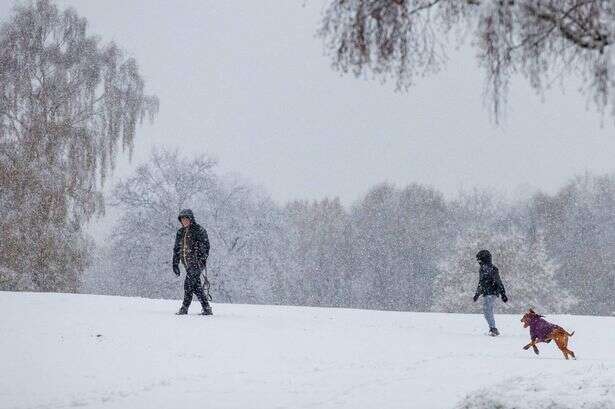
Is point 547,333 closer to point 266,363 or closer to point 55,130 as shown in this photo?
point 266,363

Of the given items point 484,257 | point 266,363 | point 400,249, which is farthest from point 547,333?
point 400,249

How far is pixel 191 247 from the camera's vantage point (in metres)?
13.5

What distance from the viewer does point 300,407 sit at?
6.21 m

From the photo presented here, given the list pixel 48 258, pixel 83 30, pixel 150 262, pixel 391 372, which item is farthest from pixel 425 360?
pixel 150 262

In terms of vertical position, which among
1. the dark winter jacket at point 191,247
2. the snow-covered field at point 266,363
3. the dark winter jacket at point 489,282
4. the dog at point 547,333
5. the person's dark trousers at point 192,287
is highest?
the dark winter jacket at point 191,247

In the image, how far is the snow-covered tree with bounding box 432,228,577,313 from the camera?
42906 mm

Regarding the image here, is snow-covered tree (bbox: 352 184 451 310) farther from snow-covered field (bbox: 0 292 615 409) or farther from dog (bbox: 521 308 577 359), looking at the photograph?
dog (bbox: 521 308 577 359)

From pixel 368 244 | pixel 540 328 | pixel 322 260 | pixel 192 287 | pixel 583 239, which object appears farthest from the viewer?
pixel 322 260

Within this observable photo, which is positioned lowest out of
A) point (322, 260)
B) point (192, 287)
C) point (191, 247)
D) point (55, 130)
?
point (192, 287)

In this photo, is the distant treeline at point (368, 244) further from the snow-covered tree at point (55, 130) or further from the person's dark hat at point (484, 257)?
the person's dark hat at point (484, 257)

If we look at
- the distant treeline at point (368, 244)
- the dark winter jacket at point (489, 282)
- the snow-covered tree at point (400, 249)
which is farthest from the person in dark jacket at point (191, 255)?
the snow-covered tree at point (400, 249)

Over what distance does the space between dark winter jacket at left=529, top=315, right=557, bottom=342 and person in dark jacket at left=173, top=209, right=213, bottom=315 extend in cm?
620

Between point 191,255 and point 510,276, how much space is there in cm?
3406

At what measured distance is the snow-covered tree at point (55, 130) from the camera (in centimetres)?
2141
